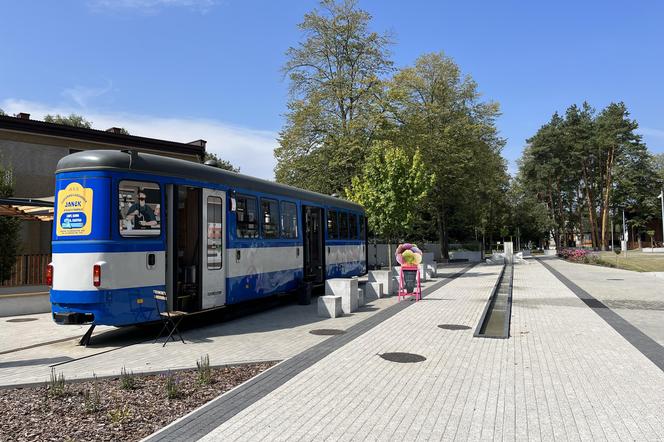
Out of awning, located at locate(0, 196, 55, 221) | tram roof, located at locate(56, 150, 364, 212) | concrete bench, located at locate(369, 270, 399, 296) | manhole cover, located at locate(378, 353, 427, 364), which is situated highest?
tram roof, located at locate(56, 150, 364, 212)

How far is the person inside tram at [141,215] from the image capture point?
28.8 feet

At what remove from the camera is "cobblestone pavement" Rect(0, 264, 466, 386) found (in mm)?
7254

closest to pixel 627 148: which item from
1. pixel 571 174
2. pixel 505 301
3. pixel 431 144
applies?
pixel 571 174

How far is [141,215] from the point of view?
8.91 metres

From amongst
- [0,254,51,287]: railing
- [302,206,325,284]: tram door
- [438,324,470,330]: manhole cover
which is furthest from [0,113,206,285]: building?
[438,324,470,330]: manhole cover

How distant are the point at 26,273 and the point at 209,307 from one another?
7.33 metres

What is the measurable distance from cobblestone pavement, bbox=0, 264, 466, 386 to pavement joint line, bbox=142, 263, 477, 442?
1.55ft

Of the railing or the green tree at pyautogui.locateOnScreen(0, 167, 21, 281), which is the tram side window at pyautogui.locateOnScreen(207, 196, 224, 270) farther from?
the green tree at pyautogui.locateOnScreen(0, 167, 21, 281)

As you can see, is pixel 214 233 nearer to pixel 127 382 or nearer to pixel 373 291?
pixel 127 382

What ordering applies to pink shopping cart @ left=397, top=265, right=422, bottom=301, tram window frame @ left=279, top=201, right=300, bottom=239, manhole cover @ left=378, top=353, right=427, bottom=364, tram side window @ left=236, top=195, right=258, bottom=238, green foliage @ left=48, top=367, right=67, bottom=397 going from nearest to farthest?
green foliage @ left=48, top=367, right=67, bottom=397, manhole cover @ left=378, top=353, right=427, bottom=364, tram side window @ left=236, top=195, right=258, bottom=238, tram window frame @ left=279, top=201, right=300, bottom=239, pink shopping cart @ left=397, top=265, right=422, bottom=301

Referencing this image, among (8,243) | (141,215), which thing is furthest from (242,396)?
(8,243)

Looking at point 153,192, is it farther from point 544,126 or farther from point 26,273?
point 544,126

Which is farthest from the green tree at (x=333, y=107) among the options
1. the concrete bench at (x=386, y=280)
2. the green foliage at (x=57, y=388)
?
the green foliage at (x=57, y=388)

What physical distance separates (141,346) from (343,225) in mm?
10708
